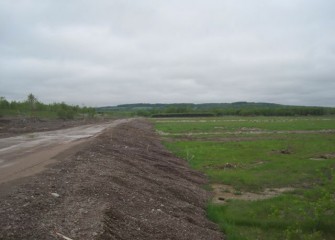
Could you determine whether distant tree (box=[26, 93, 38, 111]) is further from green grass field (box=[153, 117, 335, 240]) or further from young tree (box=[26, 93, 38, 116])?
green grass field (box=[153, 117, 335, 240])

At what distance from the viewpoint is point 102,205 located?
9.49m

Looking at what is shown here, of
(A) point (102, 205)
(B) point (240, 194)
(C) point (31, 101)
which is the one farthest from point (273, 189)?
(C) point (31, 101)

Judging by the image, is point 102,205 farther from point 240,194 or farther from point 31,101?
point 31,101

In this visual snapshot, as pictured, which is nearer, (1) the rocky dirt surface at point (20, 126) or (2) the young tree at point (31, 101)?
(1) the rocky dirt surface at point (20, 126)

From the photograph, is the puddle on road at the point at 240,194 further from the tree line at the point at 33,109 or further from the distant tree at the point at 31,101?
the distant tree at the point at 31,101

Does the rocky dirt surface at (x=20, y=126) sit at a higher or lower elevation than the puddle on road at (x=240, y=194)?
higher

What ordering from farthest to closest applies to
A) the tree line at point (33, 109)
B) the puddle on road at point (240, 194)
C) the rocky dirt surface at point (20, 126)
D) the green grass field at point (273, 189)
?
the tree line at point (33, 109) < the rocky dirt surface at point (20, 126) < the puddle on road at point (240, 194) < the green grass field at point (273, 189)

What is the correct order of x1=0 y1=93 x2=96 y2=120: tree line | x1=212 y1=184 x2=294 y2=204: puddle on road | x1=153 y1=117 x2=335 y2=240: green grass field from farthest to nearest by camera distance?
x1=0 y1=93 x2=96 y2=120: tree line → x1=212 y1=184 x2=294 y2=204: puddle on road → x1=153 y1=117 x2=335 y2=240: green grass field

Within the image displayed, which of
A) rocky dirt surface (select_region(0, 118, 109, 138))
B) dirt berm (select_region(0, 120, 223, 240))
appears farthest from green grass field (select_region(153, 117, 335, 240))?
rocky dirt surface (select_region(0, 118, 109, 138))

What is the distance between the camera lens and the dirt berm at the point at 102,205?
7762 mm

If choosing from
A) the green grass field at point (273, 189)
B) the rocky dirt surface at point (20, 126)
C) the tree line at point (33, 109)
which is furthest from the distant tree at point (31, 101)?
the green grass field at point (273, 189)

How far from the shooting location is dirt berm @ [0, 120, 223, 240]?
776cm

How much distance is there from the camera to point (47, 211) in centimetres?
877

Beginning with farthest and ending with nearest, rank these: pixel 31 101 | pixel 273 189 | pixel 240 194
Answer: pixel 31 101 < pixel 273 189 < pixel 240 194
